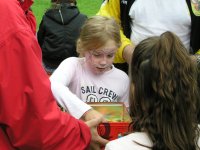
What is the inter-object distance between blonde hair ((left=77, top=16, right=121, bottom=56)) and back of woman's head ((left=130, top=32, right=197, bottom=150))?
1.07 m

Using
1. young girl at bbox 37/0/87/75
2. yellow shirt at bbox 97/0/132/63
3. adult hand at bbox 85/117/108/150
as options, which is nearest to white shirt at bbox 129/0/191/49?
yellow shirt at bbox 97/0/132/63

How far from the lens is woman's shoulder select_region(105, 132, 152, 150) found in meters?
1.83

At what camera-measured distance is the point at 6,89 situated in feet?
5.69

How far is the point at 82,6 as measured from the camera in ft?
33.7

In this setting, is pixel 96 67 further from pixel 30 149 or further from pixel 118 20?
pixel 30 149

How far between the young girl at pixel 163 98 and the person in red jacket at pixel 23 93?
0.26m

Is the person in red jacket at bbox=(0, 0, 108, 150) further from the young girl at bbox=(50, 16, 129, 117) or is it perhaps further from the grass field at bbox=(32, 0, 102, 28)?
the grass field at bbox=(32, 0, 102, 28)

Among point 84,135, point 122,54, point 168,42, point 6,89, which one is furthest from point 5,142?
point 122,54

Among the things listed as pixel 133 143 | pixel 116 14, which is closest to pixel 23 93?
pixel 133 143

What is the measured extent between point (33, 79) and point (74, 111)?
2.08 ft

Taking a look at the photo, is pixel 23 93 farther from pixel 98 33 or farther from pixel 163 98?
pixel 98 33

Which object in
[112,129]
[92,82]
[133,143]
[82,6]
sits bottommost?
[82,6]

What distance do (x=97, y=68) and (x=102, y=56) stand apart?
0.10m

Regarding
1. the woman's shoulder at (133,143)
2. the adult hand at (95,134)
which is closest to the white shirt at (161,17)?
the adult hand at (95,134)
